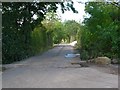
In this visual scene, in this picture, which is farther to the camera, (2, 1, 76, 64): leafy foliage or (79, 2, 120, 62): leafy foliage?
(2, 1, 76, 64): leafy foliage

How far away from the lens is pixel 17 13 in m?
19.4

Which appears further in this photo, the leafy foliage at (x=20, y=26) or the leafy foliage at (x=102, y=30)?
the leafy foliage at (x=20, y=26)

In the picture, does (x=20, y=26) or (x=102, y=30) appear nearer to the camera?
(x=102, y=30)

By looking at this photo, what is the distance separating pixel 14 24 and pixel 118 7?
A: 681 centimetres

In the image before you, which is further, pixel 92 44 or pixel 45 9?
pixel 45 9

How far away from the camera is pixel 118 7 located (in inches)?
709

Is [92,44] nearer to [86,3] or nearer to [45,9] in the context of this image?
[86,3]

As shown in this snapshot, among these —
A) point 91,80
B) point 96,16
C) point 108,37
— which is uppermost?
point 96,16

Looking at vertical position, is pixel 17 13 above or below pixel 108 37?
above

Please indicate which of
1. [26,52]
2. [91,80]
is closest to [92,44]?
[26,52]

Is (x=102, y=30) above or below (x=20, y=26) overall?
below

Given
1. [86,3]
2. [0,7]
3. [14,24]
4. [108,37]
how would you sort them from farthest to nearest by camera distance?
[86,3], [14,24], [0,7], [108,37]

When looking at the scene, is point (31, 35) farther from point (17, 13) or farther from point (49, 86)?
point (49, 86)

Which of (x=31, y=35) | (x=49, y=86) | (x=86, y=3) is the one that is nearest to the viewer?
(x=49, y=86)
